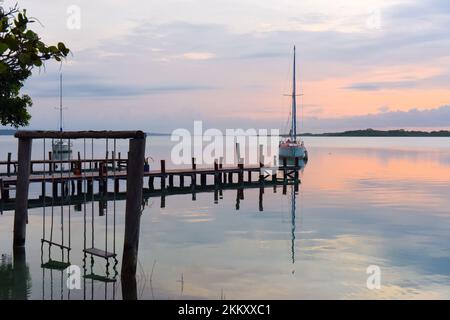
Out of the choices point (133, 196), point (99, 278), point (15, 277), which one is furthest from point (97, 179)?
point (133, 196)

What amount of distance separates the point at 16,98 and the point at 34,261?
690 cm

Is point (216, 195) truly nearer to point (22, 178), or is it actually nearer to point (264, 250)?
point (264, 250)

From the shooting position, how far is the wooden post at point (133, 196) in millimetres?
12430

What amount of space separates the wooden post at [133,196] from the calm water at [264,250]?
90cm

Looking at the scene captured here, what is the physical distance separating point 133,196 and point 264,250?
7.17 meters

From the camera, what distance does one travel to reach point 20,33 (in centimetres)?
→ 800

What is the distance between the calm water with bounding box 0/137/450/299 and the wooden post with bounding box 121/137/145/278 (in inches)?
35.4

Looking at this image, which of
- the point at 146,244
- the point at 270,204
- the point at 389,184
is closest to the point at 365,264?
the point at 146,244

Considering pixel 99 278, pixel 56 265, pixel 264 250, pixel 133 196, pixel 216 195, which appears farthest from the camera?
pixel 216 195

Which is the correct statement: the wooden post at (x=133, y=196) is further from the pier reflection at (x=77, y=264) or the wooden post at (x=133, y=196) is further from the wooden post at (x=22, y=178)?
the wooden post at (x=22, y=178)

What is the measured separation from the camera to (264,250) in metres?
18.6

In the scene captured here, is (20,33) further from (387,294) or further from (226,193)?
(226,193)

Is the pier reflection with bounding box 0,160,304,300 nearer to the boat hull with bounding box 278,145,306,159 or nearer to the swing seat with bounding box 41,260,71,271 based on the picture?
the swing seat with bounding box 41,260,71,271

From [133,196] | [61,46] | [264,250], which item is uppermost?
[61,46]
